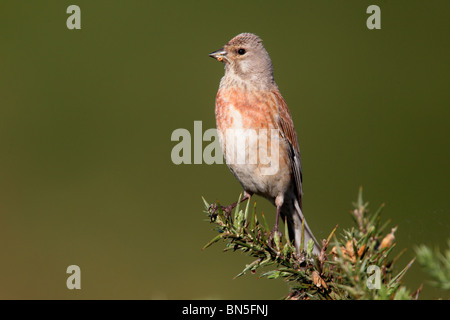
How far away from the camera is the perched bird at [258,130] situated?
2498 millimetres

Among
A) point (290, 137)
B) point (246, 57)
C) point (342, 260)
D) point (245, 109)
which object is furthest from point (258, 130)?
point (342, 260)

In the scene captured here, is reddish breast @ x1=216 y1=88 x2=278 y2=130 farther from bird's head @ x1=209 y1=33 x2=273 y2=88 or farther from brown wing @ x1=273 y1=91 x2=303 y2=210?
bird's head @ x1=209 y1=33 x2=273 y2=88

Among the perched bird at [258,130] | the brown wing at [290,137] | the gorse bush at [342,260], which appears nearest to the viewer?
the gorse bush at [342,260]

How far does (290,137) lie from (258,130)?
269mm

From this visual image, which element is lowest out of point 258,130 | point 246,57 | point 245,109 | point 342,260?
point 342,260

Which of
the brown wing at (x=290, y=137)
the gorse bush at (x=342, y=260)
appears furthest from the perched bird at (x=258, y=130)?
the gorse bush at (x=342, y=260)

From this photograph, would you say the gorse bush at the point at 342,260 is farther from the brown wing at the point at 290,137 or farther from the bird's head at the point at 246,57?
the bird's head at the point at 246,57

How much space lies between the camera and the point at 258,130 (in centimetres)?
251

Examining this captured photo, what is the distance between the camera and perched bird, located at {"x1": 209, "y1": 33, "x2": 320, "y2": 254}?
2.50m

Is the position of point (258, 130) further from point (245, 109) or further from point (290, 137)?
point (290, 137)

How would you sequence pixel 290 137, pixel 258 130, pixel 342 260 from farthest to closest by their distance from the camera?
pixel 290 137 < pixel 258 130 < pixel 342 260

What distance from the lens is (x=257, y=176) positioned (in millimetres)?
2559
